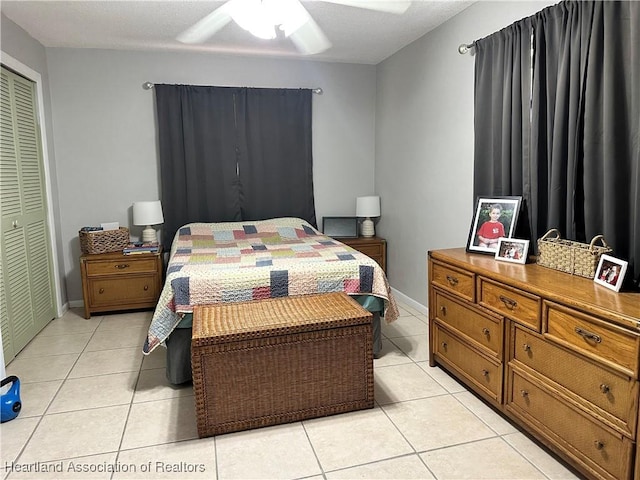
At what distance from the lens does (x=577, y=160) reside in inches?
86.7

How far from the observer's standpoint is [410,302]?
4.18 meters

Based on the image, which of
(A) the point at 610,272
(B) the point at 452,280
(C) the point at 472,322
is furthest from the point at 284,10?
(A) the point at 610,272

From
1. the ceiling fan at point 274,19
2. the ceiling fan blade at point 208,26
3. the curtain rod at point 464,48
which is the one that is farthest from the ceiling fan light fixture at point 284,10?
the curtain rod at point 464,48

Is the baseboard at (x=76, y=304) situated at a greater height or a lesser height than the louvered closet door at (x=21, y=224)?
lesser

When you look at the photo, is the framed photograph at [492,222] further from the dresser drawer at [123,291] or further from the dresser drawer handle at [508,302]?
the dresser drawer at [123,291]

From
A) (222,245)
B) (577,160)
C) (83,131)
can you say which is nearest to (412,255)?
(222,245)

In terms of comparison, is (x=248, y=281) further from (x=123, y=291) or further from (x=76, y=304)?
(x=76, y=304)

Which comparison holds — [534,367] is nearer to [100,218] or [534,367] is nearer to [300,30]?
[300,30]

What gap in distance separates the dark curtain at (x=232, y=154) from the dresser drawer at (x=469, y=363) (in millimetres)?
2252

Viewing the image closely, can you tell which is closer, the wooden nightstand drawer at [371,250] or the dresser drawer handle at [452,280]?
the dresser drawer handle at [452,280]

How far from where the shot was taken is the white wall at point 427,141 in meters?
3.16

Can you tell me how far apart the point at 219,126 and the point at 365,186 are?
5.25 feet

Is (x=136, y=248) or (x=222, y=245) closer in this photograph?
(x=222, y=245)

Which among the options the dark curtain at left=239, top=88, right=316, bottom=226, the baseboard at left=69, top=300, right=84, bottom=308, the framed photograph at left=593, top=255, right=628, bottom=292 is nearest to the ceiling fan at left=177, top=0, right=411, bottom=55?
the dark curtain at left=239, top=88, right=316, bottom=226
